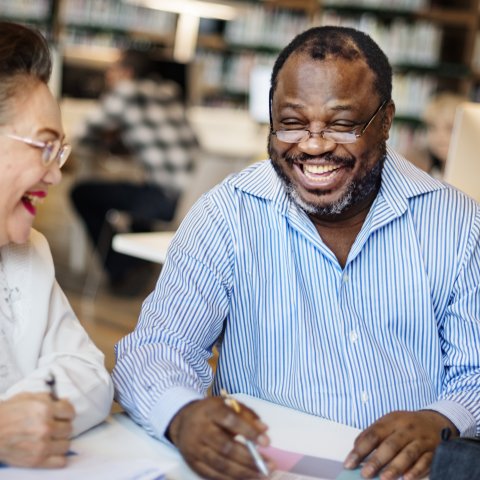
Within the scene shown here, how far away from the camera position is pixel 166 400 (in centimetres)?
136

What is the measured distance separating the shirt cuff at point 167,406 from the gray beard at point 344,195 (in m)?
0.45

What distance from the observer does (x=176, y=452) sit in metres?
1.29

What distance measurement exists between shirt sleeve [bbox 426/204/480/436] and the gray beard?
0.20 metres

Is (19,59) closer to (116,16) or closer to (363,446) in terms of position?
(363,446)

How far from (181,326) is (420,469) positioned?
49cm

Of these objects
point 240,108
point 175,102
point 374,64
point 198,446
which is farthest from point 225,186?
point 240,108

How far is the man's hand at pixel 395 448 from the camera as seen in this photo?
1.25 m

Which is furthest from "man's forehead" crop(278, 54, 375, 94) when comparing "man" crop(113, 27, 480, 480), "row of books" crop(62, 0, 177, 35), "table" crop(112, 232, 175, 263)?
"row of books" crop(62, 0, 177, 35)

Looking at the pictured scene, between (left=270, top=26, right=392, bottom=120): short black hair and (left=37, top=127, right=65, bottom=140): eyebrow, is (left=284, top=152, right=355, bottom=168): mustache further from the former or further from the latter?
(left=37, top=127, right=65, bottom=140): eyebrow

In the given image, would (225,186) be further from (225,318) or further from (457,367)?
(457,367)

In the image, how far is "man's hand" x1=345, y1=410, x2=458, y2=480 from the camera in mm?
1251

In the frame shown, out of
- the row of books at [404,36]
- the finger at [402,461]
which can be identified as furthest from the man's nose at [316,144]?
the row of books at [404,36]

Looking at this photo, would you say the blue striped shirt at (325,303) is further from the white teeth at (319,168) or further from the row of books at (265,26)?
the row of books at (265,26)

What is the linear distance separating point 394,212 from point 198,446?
25.7 inches
